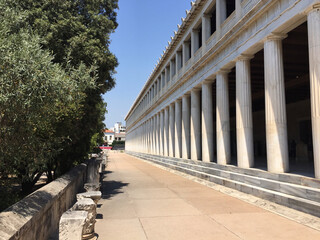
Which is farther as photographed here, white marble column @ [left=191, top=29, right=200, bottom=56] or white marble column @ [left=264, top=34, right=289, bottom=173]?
white marble column @ [left=191, top=29, right=200, bottom=56]

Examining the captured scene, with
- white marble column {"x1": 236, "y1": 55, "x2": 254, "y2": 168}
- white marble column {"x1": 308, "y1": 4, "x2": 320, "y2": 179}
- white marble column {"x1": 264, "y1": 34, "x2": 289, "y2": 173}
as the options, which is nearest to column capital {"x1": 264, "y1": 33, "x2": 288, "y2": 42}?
white marble column {"x1": 264, "y1": 34, "x2": 289, "y2": 173}

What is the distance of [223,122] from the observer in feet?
46.3

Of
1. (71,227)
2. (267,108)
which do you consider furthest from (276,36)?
(71,227)

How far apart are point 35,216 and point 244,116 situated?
9.74 meters

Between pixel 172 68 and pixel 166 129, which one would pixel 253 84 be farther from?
pixel 166 129

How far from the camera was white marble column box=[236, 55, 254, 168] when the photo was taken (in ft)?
38.6

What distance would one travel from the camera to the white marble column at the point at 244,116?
11.8 metres

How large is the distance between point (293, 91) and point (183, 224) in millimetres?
20064

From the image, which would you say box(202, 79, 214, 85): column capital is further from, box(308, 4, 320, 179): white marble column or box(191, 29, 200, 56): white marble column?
box(308, 4, 320, 179): white marble column

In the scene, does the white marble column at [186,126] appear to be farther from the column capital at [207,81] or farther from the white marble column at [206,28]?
the white marble column at [206,28]

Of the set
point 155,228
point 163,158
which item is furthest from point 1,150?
point 163,158

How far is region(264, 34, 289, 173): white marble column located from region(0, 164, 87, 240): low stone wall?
7.39 m

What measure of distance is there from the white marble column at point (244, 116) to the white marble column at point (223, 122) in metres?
1.94

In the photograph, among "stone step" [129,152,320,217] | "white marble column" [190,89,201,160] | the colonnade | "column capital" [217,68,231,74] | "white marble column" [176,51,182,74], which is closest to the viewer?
"stone step" [129,152,320,217]
